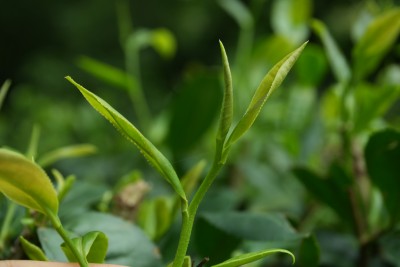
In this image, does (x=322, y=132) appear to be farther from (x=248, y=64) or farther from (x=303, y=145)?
(x=248, y=64)

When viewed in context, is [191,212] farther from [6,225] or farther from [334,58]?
[334,58]

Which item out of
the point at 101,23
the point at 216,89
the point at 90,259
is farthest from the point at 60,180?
the point at 101,23

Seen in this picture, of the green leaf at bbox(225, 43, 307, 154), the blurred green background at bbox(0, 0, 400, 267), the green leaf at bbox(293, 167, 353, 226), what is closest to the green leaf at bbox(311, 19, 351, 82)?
the blurred green background at bbox(0, 0, 400, 267)

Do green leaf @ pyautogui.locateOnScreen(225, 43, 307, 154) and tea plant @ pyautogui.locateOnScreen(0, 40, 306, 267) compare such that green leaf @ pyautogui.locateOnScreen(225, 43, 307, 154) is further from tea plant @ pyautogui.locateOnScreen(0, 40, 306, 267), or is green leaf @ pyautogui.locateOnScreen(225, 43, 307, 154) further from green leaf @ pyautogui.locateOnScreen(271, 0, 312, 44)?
green leaf @ pyautogui.locateOnScreen(271, 0, 312, 44)

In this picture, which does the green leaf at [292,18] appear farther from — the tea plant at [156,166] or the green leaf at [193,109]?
the tea plant at [156,166]

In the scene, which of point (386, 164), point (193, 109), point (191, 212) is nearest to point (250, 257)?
point (191, 212)

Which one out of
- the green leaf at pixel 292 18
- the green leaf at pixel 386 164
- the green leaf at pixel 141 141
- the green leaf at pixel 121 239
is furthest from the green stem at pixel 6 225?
the green leaf at pixel 292 18
